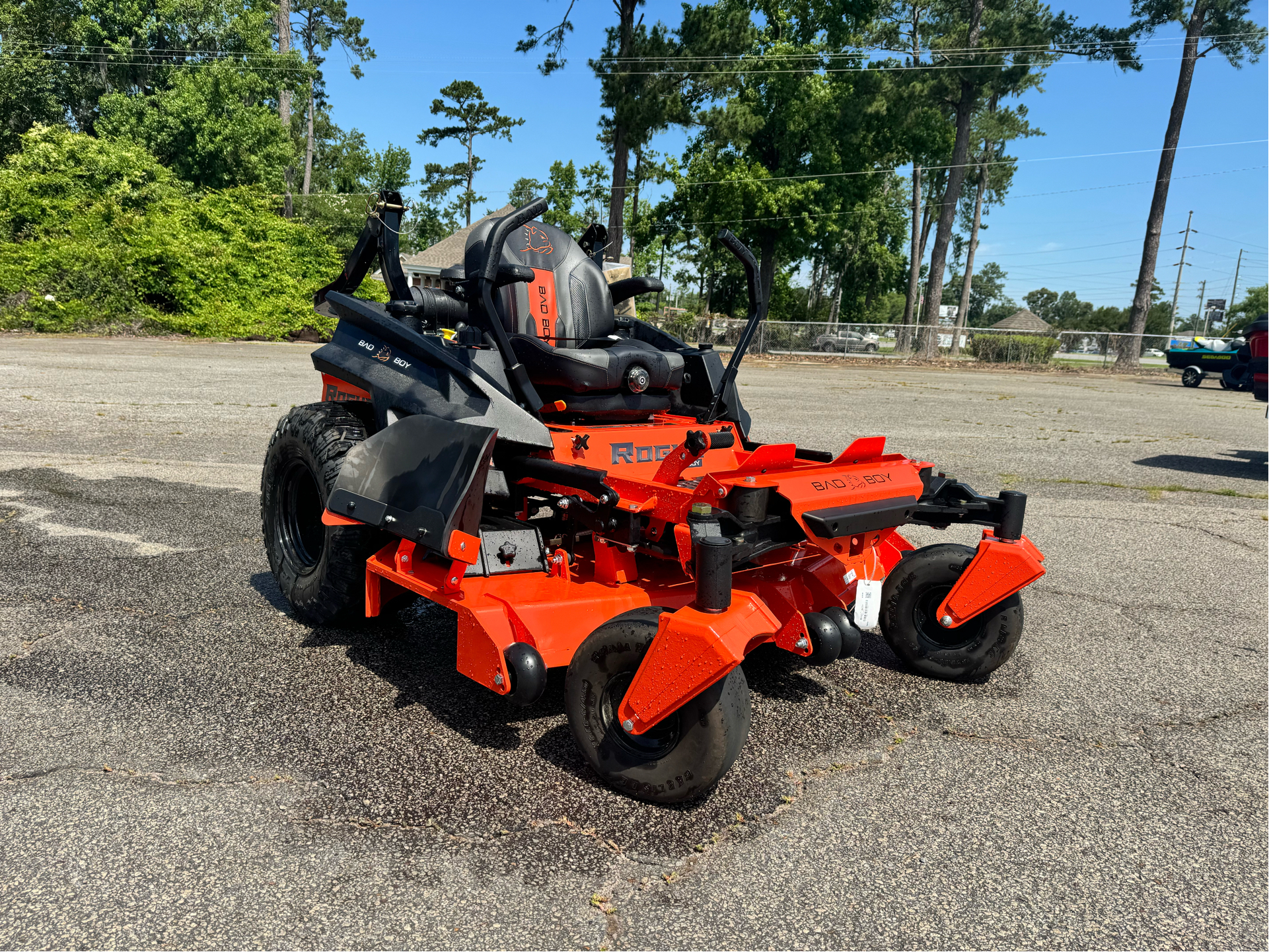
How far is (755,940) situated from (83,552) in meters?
4.70

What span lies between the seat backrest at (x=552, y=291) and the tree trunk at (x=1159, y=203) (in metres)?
31.7

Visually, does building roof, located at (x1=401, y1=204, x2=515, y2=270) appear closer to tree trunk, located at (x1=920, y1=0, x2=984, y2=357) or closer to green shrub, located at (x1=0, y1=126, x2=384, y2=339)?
green shrub, located at (x1=0, y1=126, x2=384, y2=339)

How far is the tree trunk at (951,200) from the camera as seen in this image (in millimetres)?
31750

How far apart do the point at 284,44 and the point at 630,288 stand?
41090 mm

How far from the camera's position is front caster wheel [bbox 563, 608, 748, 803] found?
2.52m

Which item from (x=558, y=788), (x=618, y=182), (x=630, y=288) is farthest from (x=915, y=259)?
(x=558, y=788)

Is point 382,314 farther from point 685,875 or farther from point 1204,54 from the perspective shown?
point 1204,54

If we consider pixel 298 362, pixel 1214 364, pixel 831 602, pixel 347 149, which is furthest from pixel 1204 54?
pixel 347 149

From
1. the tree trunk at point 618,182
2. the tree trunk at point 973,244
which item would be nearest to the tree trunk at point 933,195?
the tree trunk at point 973,244

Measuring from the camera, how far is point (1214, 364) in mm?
25312

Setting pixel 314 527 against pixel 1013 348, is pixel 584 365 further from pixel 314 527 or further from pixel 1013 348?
pixel 1013 348

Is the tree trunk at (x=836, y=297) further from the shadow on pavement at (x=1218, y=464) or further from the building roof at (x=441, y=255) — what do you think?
Answer: the shadow on pavement at (x=1218, y=464)

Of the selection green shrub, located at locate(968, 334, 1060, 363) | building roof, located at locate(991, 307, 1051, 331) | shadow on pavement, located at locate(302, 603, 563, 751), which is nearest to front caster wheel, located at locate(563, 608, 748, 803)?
shadow on pavement, located at locate(302, 603, 563, 751)

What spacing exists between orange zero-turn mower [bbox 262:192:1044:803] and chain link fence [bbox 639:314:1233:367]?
85.2ft
